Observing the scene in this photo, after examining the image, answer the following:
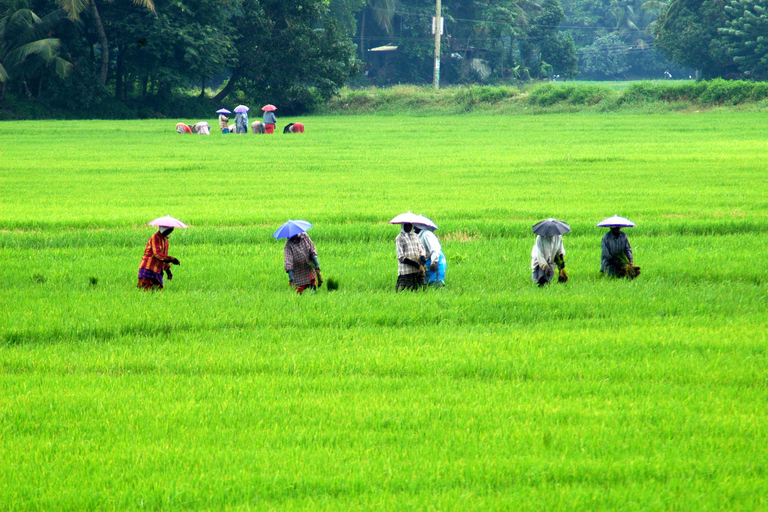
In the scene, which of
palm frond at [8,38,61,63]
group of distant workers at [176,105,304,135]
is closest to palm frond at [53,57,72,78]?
palm frond at [8,38,61,63]

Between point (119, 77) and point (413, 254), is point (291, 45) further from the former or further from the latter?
point (413, 254)

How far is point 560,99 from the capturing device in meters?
52.7

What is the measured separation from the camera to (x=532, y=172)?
23000mm

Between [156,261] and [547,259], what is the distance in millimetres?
4868

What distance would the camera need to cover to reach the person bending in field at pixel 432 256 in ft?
31.8

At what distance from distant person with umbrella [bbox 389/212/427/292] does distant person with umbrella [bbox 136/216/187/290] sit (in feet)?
8.66

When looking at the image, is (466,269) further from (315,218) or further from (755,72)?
(755,72)

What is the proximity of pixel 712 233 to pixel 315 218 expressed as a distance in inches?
281

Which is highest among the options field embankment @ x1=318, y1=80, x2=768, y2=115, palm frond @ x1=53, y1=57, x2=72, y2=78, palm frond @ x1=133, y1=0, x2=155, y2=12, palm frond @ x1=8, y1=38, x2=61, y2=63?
palm frond @ x1=133, y1=0, x2=155, y2=12

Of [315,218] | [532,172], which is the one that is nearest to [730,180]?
[532,172]

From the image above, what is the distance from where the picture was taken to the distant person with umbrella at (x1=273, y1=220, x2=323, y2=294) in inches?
374

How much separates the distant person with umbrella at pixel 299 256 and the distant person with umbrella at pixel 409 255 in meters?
1.02

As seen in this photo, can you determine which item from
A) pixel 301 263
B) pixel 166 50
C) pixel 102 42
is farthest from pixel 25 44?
pixel 301 263

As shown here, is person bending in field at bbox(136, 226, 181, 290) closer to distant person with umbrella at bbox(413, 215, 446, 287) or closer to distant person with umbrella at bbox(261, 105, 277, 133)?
distant person with umbrella at bbox(413, 215, 446, 287)
